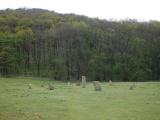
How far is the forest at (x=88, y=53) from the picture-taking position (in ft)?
249

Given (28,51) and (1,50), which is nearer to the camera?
(1,50)

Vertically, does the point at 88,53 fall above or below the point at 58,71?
above

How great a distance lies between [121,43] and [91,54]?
1098 cm

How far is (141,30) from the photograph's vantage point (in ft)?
284

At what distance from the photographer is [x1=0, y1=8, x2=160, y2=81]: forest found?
76.0 m

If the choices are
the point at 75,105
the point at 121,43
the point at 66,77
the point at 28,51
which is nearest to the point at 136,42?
the point at 121,43

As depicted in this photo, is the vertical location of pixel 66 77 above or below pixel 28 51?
below

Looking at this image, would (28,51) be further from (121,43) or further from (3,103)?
(3,103)

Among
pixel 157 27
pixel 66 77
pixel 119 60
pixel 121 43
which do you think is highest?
pixel 157 27

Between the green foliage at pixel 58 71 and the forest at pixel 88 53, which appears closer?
the green foliage at pixel 58 71

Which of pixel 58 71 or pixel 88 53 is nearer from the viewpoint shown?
pixel 58 71

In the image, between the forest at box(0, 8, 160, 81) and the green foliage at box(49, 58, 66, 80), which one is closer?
the green foliage at box(49, 58, 66, 80)

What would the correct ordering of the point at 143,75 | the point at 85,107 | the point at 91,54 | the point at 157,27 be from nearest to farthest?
the point at 85,107 → the point at 143,75 → the point at 91,54 → the point at 157,27

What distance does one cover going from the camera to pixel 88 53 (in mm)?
79438
